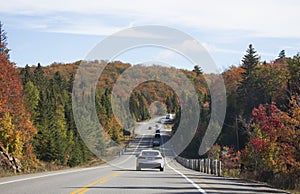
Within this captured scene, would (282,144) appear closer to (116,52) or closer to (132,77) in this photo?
(116,52)

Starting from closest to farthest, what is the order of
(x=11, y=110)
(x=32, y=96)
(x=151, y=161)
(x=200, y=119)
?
1. (x=151, y=161)
2. (x=11, y=110)
3. (x=32, y=96)
4. (x=200, y=119)

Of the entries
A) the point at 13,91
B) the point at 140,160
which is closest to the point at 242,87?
the point at 13,91

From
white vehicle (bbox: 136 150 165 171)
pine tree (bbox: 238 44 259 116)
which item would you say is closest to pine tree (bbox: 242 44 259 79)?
pine tree (bbox: 238 44 259 116)

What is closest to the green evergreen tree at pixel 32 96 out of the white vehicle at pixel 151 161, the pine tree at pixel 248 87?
the pine tree at pixel 248 87

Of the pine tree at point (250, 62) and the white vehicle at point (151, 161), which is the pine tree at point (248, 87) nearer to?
the pine tree at point (250, 62)

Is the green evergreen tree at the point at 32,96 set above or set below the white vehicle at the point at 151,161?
above

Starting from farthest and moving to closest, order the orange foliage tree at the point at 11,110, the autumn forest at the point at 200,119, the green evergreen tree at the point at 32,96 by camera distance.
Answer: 1. the green evergreen tree at the point at 32,96
2. the orange foliage tree at the point at 11,110
3. the autumn forest at the point at 200,119

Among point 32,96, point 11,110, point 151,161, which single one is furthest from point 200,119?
point 151,161

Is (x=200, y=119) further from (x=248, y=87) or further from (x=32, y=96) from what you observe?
(x=32, y=96)

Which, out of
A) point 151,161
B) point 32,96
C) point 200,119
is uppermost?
point 32,96

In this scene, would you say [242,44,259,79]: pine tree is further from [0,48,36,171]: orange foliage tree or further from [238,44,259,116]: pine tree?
[0,48,36,171]: orange foliage tree

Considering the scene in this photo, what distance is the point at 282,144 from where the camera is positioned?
2950 cm

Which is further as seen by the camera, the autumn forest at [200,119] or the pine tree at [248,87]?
the pine tree at [248,87]

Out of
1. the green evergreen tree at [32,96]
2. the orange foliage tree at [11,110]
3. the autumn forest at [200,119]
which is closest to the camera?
the autumn forest at [200,119]
